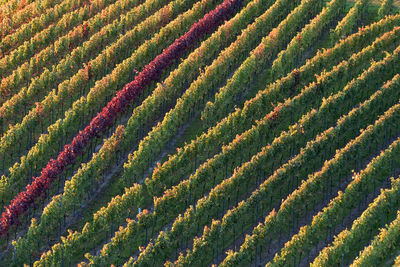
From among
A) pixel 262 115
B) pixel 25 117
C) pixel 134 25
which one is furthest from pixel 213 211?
pixel 134 25

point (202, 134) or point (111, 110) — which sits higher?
point (111, 110)

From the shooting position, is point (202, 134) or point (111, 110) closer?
point (202, 134)

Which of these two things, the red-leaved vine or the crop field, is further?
the red-leaved vine

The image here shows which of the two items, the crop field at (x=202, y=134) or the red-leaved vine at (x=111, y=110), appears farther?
the red-leaved vine at (x=111, y=110)

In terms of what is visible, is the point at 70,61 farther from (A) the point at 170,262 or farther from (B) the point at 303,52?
(A) the point at 170,262
